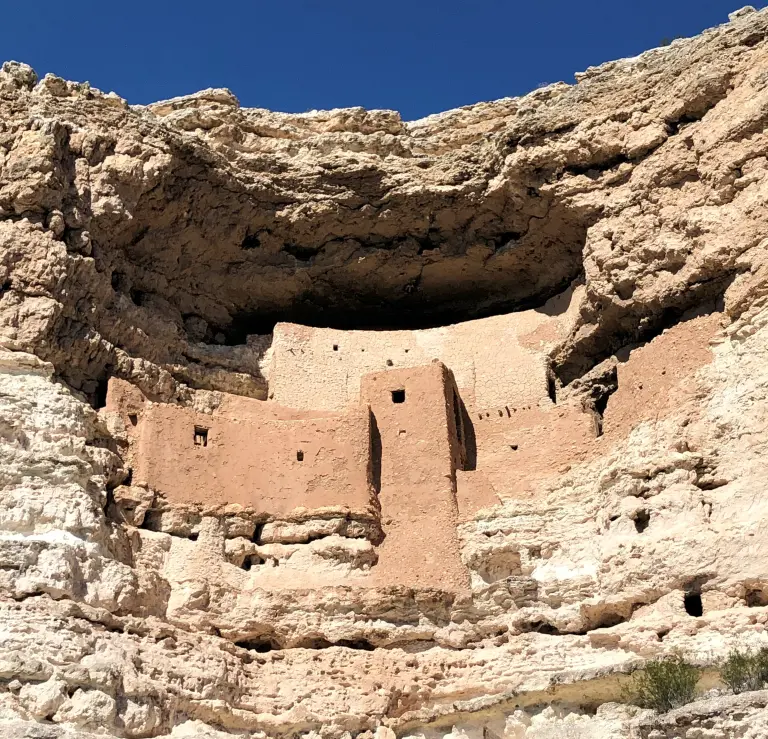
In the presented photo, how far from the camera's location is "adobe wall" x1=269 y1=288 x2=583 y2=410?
17.5m

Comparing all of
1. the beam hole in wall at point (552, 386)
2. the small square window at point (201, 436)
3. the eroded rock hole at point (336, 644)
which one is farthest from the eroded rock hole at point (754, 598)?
the small square window at point (201, 436)

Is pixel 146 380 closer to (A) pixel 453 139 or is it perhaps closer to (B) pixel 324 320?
(B) pixel 324 320

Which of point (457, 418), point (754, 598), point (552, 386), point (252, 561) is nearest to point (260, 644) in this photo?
point (252, 561)

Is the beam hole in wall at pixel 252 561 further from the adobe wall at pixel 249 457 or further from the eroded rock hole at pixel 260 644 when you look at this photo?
the eroded rock hole at pixel 260 644

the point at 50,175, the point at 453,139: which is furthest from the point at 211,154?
the point at 453,139

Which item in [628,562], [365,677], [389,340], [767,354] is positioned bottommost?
[365,677]

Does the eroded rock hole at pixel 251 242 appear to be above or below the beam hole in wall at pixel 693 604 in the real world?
above

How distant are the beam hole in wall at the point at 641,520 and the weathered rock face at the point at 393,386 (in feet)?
0.08

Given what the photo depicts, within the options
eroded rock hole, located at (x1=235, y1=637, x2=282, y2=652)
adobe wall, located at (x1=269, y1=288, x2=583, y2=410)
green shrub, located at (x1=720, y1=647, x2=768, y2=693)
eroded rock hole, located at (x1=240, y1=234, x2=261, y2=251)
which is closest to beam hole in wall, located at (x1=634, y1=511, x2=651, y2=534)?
green shrub, located at (x1=720, y1=647, x2=768, y2=693)

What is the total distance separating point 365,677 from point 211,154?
7636 millimetres

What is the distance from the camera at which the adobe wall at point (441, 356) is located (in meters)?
17.5

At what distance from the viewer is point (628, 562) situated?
537 inches

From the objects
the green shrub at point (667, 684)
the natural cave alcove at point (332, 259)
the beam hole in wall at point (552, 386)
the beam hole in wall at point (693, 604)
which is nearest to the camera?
the green shrub at point (667, 684)

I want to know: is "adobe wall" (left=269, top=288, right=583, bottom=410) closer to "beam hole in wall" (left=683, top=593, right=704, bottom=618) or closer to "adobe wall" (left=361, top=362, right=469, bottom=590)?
Result: "adobe wall" (left=361, top=362, right=469, bottom=590)
